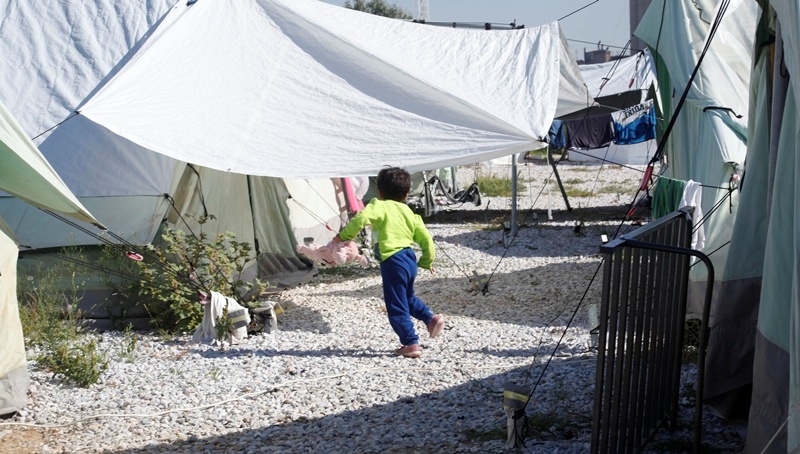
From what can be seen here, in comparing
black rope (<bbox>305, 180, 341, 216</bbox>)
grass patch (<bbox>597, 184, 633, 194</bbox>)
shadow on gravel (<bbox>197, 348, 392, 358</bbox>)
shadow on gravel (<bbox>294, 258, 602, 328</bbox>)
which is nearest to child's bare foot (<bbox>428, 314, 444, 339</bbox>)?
shadow on gravel (<bbox>197, 348, 392, 358</bbox>)

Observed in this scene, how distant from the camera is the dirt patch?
4746mm

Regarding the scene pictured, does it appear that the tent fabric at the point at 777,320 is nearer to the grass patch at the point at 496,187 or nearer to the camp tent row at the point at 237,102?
the camp tent row at the point at 237,102

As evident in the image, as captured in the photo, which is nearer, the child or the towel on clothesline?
the child

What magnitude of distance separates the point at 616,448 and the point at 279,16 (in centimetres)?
532

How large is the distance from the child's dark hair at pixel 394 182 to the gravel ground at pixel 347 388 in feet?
3.62

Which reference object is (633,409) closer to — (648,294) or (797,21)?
(648,294)

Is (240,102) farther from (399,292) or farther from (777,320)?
(777,320)

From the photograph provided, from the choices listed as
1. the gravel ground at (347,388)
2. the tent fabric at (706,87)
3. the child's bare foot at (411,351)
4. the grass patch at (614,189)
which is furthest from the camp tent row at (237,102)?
the grass patch at (614,189)

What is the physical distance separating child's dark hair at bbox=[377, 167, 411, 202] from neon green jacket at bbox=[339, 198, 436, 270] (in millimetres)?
64

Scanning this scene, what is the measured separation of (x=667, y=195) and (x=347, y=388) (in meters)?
3.87

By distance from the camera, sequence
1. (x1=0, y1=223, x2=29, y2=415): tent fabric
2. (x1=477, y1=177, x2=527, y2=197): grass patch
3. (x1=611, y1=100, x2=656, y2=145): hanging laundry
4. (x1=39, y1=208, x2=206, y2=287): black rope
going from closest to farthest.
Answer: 1. (x1=0, y1=223, x2=29, y2=415): tent fabric
2. (x1=39, y1=208, x2=206, y2=287): black rope
3. (x1=611, y1=100, x2=656, y2=145): hanging laundry
4. (x1=477, y1=177, x2=527, y2=197): grass patch

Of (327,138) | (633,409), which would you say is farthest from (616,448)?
(327,138)

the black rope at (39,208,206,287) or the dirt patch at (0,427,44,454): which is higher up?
the black rope at (39,208,206,287)

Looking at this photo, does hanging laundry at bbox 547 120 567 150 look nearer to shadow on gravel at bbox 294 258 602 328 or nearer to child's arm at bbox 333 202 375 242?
shadow on gravel at bbox 294 258 602 328
